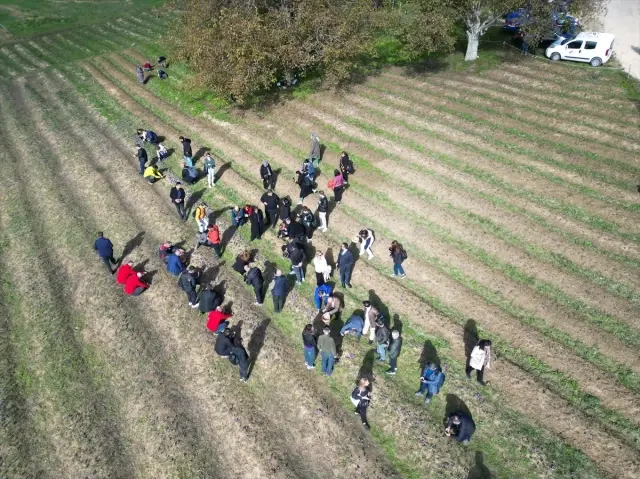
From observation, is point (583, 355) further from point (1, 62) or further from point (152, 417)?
point (1, 62)

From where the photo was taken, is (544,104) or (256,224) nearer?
(256,224)

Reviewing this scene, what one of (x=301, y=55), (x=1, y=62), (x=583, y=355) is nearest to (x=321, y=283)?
(x=583, y=355)

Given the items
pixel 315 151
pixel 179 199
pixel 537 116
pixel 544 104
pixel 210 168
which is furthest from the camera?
pixel 544 104

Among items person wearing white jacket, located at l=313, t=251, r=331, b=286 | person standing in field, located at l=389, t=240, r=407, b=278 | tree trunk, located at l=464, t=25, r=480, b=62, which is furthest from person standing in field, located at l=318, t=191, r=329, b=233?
tree trunk, located at l=464, t=25, r=480, b=62

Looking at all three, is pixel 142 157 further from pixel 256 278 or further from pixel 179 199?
pixel 256 278

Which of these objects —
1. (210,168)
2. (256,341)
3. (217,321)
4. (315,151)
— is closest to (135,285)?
(217,321)

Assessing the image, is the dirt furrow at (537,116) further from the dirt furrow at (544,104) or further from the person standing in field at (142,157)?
the person standing in field at (142,157)

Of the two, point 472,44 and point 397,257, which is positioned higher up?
point 472,44
